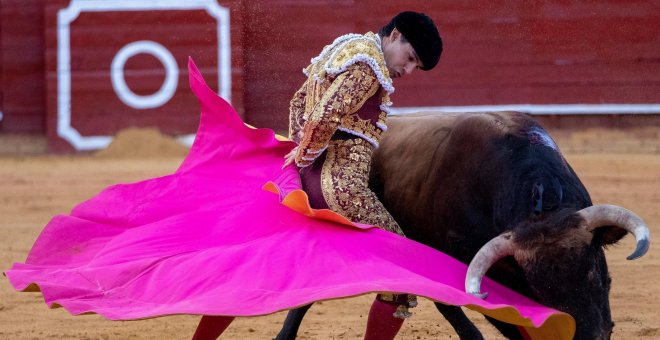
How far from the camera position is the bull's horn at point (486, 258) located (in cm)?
227

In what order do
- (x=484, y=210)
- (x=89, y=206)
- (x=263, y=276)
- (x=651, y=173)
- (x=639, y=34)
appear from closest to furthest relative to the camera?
(x=263, y=276), (x=484, y=210), (x=89, y=206), (x=651, y=173), (x=639, y=34)

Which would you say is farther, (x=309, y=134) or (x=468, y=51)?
(x=468, y=51)

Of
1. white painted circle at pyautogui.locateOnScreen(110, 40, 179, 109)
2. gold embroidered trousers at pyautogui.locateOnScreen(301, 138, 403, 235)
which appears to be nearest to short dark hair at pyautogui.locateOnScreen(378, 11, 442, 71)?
gold embroidered trousers at pyautogui.locateOnScreen(301, 138, 403, 235)

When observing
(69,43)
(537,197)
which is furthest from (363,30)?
(537,197)

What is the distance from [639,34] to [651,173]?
190 cm

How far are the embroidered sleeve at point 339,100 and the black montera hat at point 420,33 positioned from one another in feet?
0.43

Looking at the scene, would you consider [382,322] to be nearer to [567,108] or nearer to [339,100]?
[339,100]

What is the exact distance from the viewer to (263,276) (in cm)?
241

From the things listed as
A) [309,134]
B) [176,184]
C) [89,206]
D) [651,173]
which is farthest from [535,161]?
[651,173]

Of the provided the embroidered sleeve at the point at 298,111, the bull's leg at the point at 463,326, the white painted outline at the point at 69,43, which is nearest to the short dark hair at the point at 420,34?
the embroidered sleeve at the point at 298,111

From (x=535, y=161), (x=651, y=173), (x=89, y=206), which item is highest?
(x=535, y=161)

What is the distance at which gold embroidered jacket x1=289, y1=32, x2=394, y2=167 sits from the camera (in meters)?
2.50

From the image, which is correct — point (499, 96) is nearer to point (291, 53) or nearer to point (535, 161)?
point (291, 53)

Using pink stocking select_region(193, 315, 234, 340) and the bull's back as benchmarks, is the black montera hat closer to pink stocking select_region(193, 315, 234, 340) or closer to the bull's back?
the bull's back
